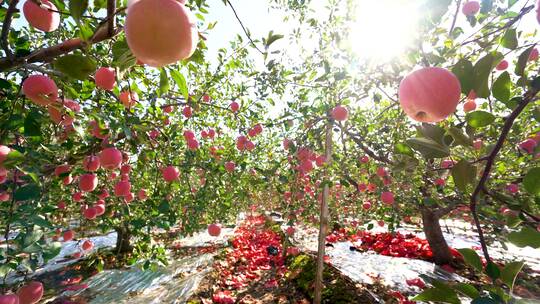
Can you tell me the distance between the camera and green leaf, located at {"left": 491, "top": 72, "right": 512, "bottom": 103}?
1036 mm

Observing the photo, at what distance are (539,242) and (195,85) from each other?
15.3ft

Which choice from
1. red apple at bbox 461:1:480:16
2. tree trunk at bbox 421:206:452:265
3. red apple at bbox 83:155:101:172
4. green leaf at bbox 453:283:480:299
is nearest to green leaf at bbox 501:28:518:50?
green leaf at bbox 453:283:480:299

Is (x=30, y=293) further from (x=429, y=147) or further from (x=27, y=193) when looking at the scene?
(x=429, y=147)

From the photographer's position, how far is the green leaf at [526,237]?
1.02m

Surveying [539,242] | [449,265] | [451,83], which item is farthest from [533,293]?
[451,83]

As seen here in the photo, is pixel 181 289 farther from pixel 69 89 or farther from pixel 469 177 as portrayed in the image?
pixel 469 177

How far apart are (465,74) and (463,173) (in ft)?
1.27

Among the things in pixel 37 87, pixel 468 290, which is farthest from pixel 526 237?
pixel 37 87

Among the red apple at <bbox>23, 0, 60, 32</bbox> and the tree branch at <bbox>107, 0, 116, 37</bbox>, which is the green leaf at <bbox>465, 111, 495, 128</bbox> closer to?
the tree branch at <bbox>107, 0, 116, 37</bbox>

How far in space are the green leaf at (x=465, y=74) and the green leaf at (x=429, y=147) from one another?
0.72 ft

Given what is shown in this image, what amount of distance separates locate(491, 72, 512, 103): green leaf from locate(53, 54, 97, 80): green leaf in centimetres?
149

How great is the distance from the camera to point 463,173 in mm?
1093

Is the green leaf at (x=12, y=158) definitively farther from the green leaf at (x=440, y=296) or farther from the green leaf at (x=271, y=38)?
the green leaf at (x=440, y=296)

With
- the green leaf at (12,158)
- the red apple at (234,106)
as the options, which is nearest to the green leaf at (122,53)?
the green leaf at (12,158)
